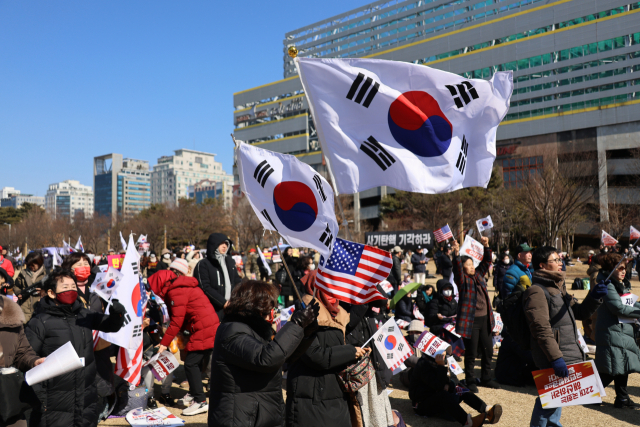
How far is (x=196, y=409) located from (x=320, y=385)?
289cm

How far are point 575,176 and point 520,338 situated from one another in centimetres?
3078

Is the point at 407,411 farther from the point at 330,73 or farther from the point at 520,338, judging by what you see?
the point at 330,73

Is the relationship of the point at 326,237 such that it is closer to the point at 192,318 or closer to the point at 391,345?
the point at 391,345

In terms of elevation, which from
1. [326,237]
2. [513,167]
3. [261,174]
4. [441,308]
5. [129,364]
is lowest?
[129,364]

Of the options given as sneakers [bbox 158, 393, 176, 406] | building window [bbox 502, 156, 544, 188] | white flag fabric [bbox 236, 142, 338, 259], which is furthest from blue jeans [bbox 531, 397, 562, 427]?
building window [bbox 502, 156, 544, 188]

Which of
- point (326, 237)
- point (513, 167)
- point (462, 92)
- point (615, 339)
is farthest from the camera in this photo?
point (513, 167)

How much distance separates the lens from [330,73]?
4.88 meters

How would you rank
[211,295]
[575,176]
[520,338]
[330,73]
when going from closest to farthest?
1. [520,338]
2. [330,73]
3. [211,295]
4. [575,176]

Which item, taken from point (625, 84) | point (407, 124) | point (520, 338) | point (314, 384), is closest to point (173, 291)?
point (314, 384)

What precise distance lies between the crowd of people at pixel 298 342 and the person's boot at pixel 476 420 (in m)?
0.01

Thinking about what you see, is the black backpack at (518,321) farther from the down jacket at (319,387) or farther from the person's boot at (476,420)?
the down jacket at (319,387)

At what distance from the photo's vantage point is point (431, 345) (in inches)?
218

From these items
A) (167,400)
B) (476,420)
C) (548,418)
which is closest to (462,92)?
(548,418)

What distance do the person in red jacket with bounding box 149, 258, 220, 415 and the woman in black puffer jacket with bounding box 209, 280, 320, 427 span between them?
10.2ft
